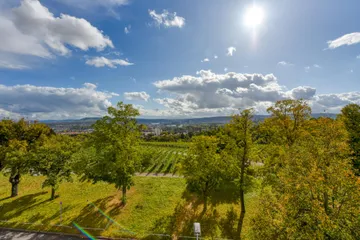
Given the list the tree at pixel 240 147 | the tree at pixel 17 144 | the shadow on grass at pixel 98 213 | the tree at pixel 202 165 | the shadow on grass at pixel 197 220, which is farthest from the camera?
the tree at pixel 17 144

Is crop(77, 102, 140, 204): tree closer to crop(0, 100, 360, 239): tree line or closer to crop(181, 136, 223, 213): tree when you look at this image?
crop(0, 100, 360, 239): tree line

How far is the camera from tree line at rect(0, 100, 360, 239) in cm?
983

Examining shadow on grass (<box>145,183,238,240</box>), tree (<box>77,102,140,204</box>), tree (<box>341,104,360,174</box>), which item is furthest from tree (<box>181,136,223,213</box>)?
tree (<box>341,104,360,174</box>)

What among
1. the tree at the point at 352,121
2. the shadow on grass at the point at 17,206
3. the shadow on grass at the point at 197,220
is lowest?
the shadow on grass at the point at 197,220

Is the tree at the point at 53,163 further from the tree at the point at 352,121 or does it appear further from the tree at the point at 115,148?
the tree at the point at 352,121

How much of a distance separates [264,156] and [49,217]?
79.7 feet

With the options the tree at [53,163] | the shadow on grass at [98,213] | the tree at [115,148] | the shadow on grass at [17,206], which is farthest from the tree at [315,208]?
the shadow on grass at [17,206]

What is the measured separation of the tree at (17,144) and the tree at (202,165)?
1839 centimetres

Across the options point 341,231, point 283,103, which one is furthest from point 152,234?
point 283,103

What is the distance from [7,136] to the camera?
89.5ft

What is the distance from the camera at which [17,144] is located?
72.8 ft

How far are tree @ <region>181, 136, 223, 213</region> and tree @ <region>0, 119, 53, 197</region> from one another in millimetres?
18394

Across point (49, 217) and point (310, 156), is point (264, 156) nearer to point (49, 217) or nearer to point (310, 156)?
point (310, 156)

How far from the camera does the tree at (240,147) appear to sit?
1792 centimetres
